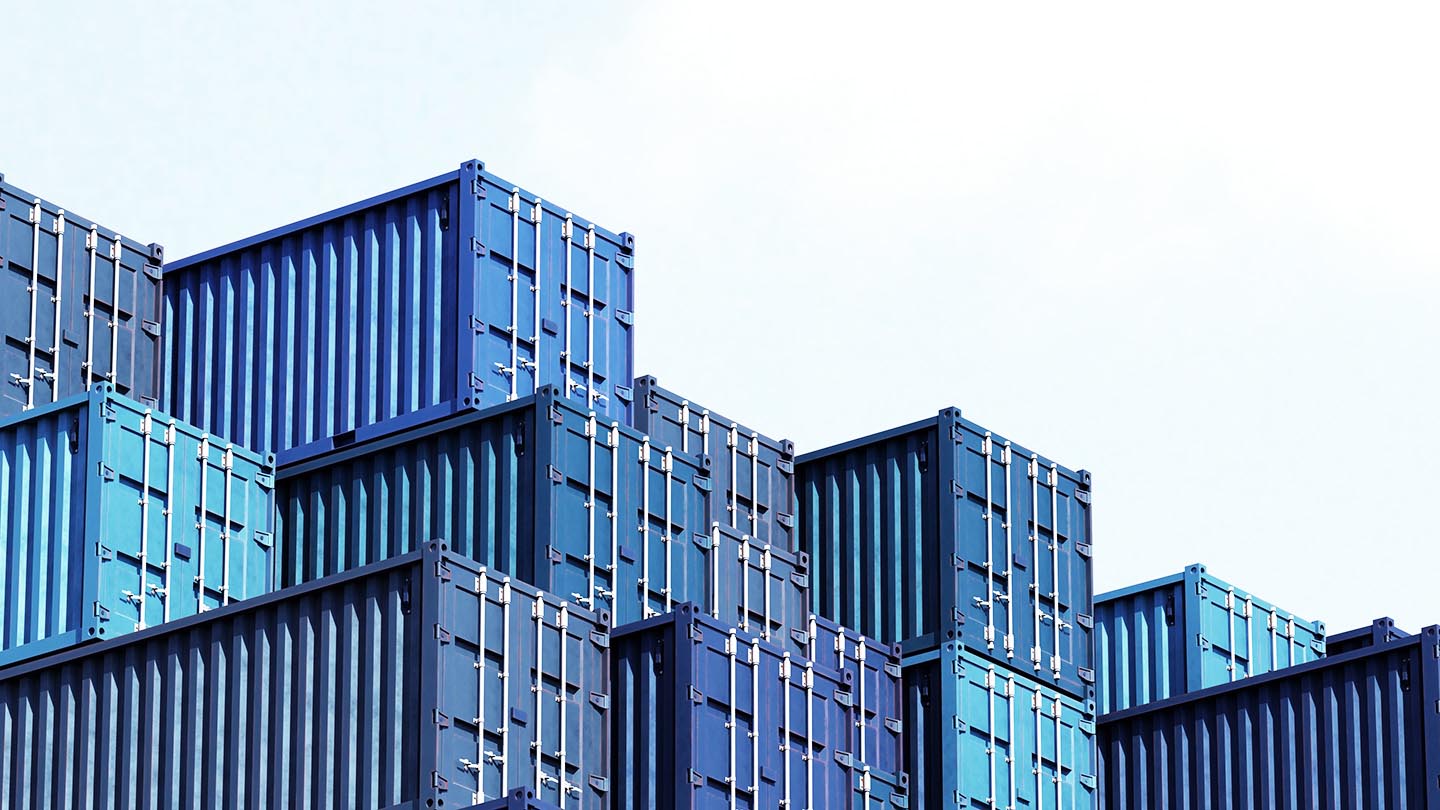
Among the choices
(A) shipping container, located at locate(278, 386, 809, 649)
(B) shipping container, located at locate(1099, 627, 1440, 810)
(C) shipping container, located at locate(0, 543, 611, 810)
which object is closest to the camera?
(C) shipping container, located at locate(0, 543, 611, 810)

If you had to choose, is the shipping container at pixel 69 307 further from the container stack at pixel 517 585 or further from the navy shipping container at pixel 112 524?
the navy shipping container at pixel 112 524

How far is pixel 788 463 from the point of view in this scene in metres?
52.7

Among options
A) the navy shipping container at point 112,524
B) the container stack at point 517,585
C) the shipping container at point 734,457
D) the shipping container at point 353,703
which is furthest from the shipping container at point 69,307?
the shipping container at point 353,703

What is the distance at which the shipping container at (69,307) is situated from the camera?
163 feet

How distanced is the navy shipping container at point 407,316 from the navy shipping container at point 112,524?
3.23 metres

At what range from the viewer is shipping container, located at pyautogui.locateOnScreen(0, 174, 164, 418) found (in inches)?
1953

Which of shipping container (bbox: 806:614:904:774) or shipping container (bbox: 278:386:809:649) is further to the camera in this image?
shipping container (bbox: 806:614:904:774)

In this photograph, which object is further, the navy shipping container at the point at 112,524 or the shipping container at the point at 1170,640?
the shipping container at the point at 1170,640

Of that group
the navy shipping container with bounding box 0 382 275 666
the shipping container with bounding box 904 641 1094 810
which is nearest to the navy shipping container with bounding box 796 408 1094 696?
the shipping container with bounding box 904 641 1094 810

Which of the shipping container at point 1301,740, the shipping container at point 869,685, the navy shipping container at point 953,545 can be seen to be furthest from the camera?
the navy shipping container at point 953,545

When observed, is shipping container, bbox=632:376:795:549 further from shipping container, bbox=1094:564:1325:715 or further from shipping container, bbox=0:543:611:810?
shipping container, bbox=0:543:611:810

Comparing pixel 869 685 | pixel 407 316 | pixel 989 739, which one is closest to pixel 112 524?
pixel 407 316

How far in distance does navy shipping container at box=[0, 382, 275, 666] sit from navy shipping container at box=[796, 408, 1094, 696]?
8.60 m

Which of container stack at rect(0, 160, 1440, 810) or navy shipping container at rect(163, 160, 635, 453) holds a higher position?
navy shipping container at rect(163, 160, 635, 453)
